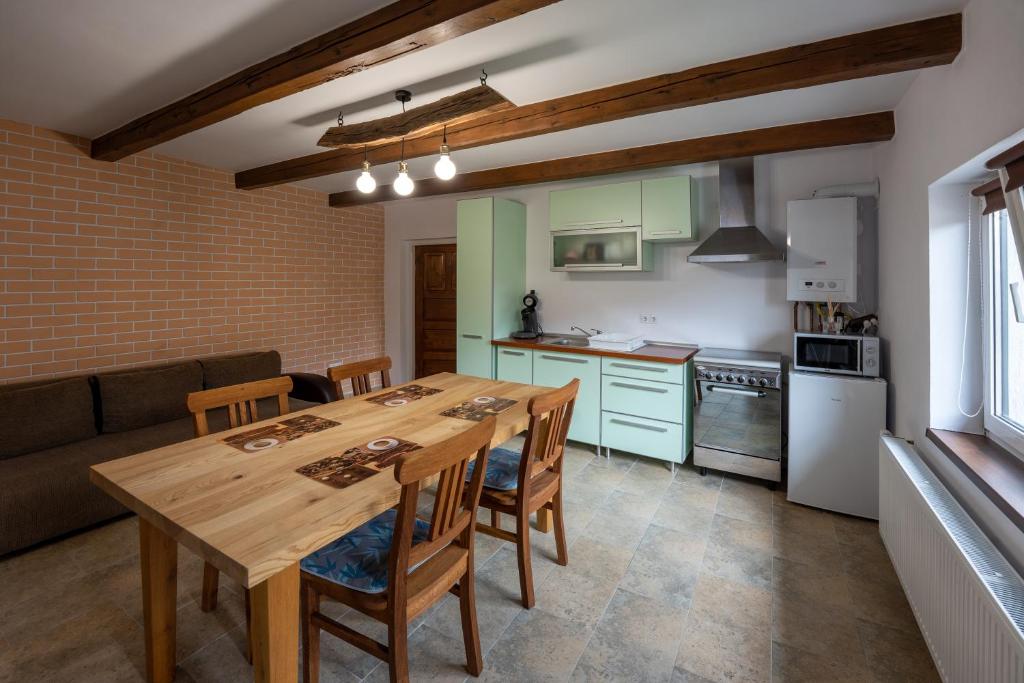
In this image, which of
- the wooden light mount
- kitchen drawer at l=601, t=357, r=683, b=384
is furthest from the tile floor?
the wooden light mount

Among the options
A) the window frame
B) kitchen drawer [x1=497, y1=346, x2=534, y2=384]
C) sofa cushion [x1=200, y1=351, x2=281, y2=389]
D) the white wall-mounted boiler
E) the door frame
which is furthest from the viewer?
the door frame

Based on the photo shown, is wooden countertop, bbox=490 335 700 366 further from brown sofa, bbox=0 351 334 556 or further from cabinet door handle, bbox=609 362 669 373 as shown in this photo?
brown sofa, bbox=0 351 334 556

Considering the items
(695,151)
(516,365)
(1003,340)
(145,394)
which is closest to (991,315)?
(1003,340)

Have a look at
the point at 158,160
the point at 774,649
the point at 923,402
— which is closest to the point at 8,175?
the point at 158,160

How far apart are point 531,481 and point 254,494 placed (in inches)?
42.0

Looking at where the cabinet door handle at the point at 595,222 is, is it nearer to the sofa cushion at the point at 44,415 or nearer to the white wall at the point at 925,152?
the white wall at the point at 925,152

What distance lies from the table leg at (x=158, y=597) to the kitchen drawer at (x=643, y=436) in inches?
109

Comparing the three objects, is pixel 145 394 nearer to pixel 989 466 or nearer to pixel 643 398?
pixel 643 398

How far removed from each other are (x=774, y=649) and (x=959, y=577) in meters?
0.68

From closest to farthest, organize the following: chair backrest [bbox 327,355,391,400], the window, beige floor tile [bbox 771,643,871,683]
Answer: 1. beige floor tile [bbox 771,643,871,683]
2. the window
3. chair backrest [bbox 327,355,391,400]

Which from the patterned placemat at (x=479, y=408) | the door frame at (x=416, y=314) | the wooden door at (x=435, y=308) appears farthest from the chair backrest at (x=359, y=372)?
the door frame at (x=416, y=314)

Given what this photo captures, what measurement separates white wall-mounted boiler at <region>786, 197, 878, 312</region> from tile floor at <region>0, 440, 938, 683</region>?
4.55ft

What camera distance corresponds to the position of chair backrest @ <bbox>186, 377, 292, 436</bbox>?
1864 millimetres

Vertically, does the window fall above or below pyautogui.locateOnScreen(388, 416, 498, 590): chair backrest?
above
